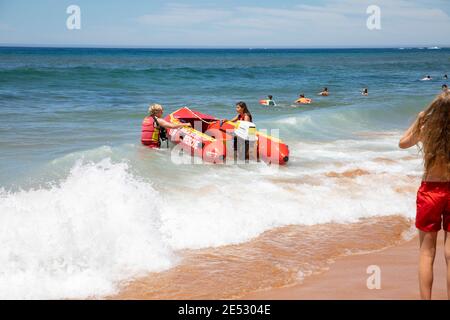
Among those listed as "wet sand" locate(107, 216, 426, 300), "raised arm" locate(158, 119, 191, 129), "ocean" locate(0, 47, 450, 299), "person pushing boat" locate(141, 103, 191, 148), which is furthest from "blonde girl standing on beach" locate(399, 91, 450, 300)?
"person pushing boat" locate(141, 103, 191, 148)

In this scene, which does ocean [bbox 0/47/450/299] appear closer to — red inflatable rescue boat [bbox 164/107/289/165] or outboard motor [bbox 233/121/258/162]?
red inflatable rescue boat [bbox 164/107/289/165]

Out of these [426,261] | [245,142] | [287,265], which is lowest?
[287,265]

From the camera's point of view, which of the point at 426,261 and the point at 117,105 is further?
the point at 117,105

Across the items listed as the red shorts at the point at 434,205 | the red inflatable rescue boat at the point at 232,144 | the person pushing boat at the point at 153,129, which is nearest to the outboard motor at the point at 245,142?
the red inflatable rescue boat at the point at 232,144

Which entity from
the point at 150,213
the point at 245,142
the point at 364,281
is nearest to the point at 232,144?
the point at 245,142

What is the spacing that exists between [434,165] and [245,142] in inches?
283

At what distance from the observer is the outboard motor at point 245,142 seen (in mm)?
10641

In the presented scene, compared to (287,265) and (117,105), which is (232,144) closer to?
(287,265)

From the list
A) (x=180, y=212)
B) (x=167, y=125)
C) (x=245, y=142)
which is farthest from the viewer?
(x=167, y=125)

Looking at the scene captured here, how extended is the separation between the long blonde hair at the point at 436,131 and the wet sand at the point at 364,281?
1.29 metres

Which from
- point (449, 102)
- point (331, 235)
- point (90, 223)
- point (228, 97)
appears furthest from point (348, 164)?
point (228, 97)

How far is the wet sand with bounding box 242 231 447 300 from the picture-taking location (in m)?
4.66

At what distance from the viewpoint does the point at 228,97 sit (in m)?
26.3

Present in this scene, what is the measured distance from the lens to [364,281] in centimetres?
506
